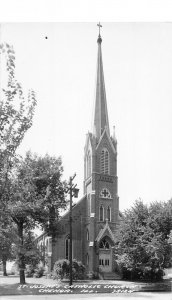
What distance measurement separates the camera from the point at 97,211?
42.8 metres

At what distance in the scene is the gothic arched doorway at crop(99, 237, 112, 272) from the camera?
4050cm

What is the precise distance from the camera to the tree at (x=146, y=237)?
92.3 ft

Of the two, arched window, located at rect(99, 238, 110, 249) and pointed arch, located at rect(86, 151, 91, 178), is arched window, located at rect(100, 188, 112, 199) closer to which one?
pointed arch, located at rect(86, 151, 91, 178)

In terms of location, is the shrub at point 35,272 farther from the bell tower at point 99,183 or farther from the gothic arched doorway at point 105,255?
the gothic arched doorway at point 105,255

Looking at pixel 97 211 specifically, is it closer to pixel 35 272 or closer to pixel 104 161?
pixel 104 161

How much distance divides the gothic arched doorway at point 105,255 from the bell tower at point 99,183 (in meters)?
0.11

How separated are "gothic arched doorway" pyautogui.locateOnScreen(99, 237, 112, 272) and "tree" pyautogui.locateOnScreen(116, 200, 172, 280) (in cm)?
874

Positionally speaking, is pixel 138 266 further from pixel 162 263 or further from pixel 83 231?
pixel 83 231

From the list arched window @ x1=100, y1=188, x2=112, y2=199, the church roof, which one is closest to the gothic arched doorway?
the church roof

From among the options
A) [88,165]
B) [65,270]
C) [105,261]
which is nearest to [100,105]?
[88,165]

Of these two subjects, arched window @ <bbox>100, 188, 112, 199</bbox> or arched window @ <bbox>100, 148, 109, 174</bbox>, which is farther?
arched window @ <bbox>100, 148, 109, 174</bbox>

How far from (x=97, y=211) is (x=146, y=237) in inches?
565

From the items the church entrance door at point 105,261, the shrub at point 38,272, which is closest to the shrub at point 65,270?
the church entrance door at point 105,261

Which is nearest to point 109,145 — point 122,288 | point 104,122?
point 104,122
